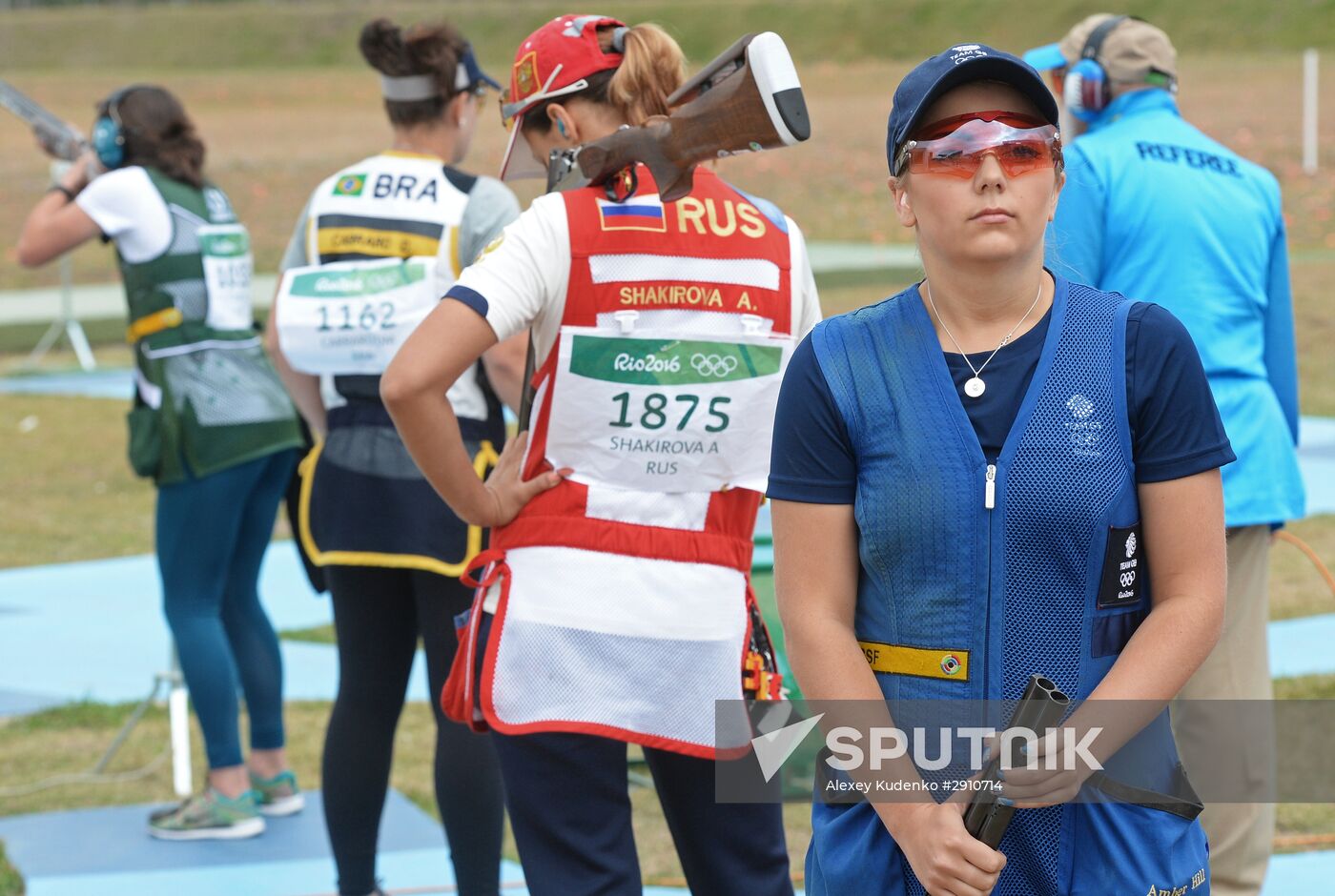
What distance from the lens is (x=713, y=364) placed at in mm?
2986

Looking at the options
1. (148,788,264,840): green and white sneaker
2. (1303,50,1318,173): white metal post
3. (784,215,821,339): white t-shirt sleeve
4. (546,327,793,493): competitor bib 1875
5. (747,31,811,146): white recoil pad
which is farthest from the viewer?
(1303,50,1318,173): white metal post

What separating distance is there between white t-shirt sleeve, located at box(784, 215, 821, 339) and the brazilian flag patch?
3.79 feet

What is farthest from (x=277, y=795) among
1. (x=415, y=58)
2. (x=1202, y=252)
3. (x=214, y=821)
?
(x=1202, y=252)

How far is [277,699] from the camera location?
5.15m

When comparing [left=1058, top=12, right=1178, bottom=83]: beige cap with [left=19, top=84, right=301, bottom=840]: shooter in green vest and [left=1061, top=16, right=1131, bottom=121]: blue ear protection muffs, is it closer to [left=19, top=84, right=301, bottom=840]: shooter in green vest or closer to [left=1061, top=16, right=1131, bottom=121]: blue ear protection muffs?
[left=1061, top=16, right=1131, bottom=121]: blue ear protection muffs

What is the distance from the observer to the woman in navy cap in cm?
210

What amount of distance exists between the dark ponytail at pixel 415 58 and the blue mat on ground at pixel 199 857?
2032 millimetres

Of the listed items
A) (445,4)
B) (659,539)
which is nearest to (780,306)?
(659,539)

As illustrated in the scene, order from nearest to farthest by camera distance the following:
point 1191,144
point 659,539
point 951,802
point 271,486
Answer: point 951,802, point 659,539, point 1191,144, point 271,486

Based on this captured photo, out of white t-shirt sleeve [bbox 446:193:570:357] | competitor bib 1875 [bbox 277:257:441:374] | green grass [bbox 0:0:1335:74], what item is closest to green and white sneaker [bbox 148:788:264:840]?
competitor bib 1875 [bbox 277:257:441:374]

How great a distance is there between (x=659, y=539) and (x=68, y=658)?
190 inches

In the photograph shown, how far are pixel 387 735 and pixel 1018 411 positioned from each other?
2.21 m

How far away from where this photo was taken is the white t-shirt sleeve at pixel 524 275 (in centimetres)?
283

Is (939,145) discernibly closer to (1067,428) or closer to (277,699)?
(1067,428)
